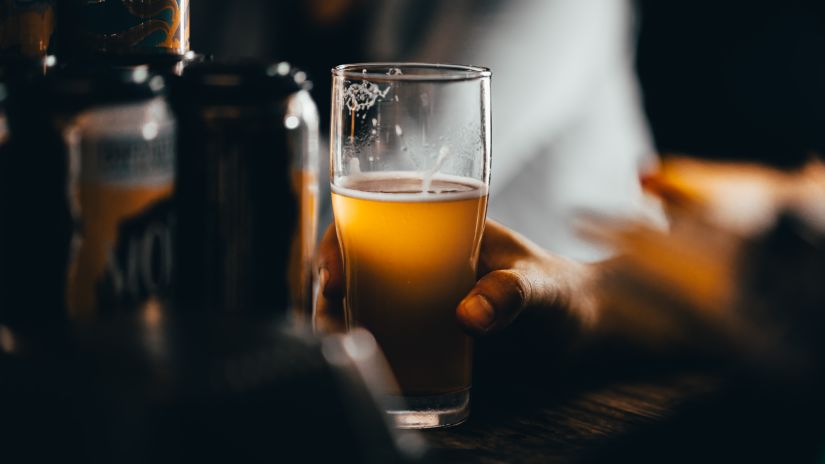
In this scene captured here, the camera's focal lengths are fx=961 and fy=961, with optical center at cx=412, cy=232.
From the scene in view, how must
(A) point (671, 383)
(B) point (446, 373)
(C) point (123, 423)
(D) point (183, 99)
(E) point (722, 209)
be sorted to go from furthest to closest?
1. (E) point (722, 209)
2. (A) point (671, 383)
3. (B) point (446, 373)
4. (D) point (183, 99)
5. (C) point (123, 423)

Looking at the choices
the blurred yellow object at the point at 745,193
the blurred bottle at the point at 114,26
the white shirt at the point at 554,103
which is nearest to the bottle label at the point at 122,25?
the blurred bottle at the point at 114,26

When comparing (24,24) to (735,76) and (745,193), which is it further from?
(735,76)

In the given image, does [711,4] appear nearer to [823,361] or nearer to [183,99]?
[823,361]

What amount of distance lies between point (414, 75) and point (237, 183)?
0.32 metres

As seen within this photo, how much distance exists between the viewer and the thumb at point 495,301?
97 centimetres

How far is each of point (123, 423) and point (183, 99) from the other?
0.26 metres

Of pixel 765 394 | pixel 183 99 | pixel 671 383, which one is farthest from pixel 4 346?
pixel 765 394

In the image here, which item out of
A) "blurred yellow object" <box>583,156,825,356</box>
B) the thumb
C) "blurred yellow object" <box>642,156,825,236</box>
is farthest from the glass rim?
"blurred yellow object" <box>642,156,825,236</box>

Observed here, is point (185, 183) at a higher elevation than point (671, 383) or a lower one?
higher

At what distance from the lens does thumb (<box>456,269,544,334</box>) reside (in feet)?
3.19

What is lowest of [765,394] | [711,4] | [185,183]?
[765,394]

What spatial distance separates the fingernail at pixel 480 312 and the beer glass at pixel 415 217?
2cm

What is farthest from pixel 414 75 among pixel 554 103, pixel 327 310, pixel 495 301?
pixel 554 103

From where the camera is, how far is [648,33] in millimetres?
2939
